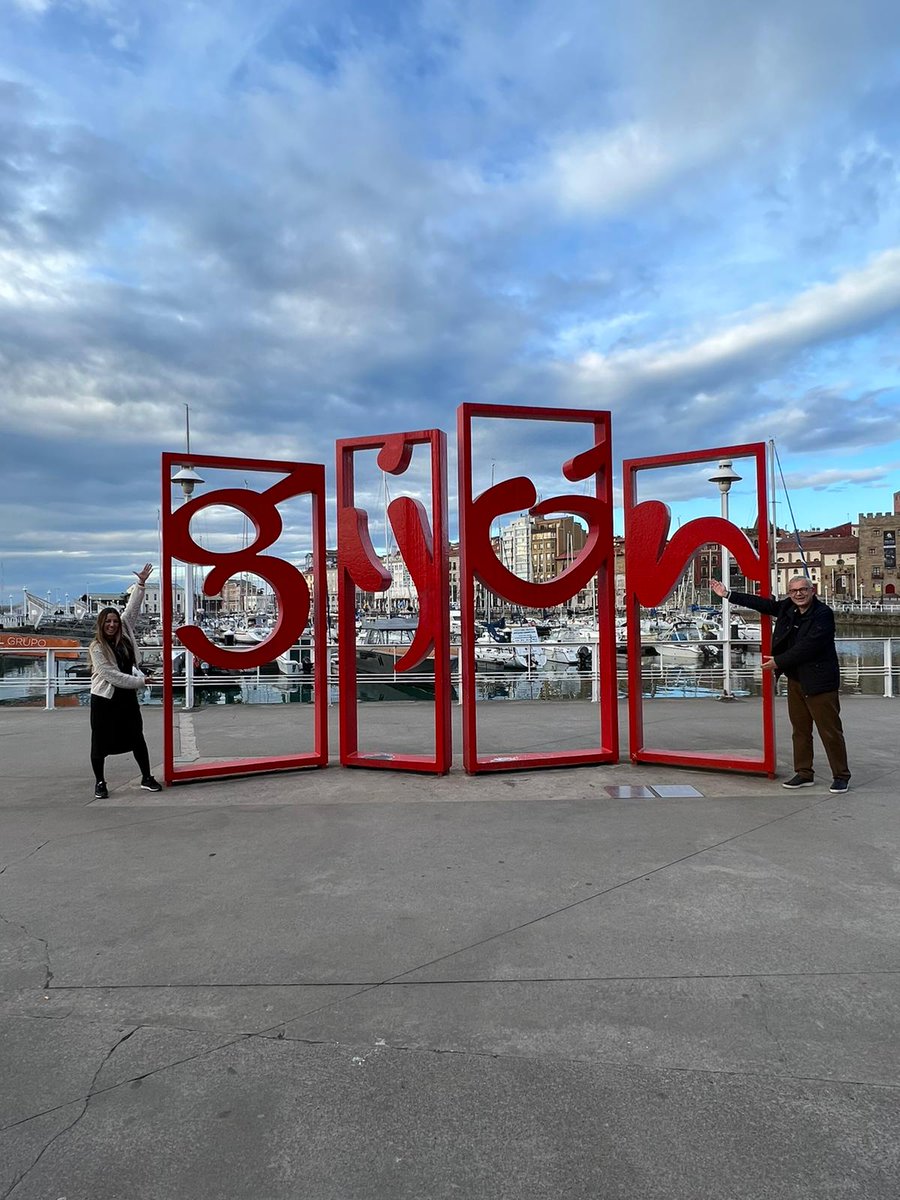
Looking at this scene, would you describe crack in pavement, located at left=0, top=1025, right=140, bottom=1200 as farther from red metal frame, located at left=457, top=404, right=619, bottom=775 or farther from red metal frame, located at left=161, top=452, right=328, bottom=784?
red metal frame, located at left=457, top=404, right=619, bottom=775

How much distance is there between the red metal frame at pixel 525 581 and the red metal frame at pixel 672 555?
278mm

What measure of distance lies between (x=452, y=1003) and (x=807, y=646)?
5.32 meters

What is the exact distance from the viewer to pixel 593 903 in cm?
435

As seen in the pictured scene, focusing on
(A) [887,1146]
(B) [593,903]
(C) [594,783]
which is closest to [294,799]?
(C) [594,783]

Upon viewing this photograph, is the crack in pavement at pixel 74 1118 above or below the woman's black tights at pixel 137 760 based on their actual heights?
below

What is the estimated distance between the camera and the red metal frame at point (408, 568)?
786cm

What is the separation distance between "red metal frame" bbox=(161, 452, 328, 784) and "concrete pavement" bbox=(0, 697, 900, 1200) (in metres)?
1.67

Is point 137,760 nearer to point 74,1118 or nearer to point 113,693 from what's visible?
point 113,693

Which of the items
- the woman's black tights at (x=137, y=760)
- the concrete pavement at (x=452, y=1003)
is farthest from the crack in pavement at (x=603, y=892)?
the woman's black tights at (x=137, y=760)

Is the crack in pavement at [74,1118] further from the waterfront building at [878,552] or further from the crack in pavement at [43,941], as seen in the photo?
the waterfront building at [878,552]

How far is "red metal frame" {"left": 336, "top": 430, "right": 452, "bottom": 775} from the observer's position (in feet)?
25.8

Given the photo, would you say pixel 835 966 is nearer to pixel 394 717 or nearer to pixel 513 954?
pixel 513 954

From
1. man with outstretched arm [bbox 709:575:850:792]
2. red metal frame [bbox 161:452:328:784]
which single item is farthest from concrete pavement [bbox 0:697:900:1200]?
red metal frame [bbox 161:452:328:784]

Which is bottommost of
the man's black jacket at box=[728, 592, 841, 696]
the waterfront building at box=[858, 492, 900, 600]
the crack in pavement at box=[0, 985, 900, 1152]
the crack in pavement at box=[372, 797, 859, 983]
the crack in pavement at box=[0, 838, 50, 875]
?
the crack in pavement at box=[0, 985, 900, 1152]
